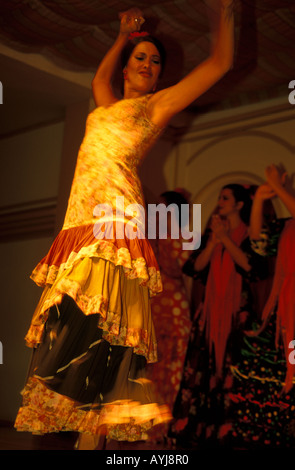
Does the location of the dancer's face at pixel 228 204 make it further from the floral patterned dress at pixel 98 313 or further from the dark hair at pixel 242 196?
the floral patterned dress at pixel 98 313

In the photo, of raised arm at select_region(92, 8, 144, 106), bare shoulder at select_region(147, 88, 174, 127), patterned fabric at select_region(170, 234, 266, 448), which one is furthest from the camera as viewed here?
patterned fabric at select_region(170, 234, 266, 448)

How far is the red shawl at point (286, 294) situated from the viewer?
3342 mm

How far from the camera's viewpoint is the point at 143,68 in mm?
2027

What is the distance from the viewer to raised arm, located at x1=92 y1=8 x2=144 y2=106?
1.97 meters

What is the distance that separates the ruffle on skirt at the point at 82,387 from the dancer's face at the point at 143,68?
2.70 ft

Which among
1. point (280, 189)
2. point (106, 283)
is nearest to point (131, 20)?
point (106, 283)

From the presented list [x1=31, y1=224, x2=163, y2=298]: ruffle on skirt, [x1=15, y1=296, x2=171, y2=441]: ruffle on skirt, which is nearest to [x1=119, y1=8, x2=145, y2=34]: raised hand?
[x1=31, y1=224, x2=163, y2=298]: ruffle on skirt

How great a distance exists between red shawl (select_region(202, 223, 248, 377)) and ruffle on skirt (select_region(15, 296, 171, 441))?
1.95 meters

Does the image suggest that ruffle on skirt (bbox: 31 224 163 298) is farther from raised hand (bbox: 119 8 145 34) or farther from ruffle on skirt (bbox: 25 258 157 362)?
raised hand (bbox: 119 8 145 34)

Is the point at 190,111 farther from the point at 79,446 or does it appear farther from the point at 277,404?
the point at 79,446

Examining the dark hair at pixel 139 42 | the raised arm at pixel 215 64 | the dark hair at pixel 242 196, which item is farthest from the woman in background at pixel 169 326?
the raised arm at pixel 215 64

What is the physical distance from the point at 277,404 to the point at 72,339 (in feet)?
6.69

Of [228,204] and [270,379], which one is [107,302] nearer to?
[270,379]

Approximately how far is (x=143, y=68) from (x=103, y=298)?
0.87 m
